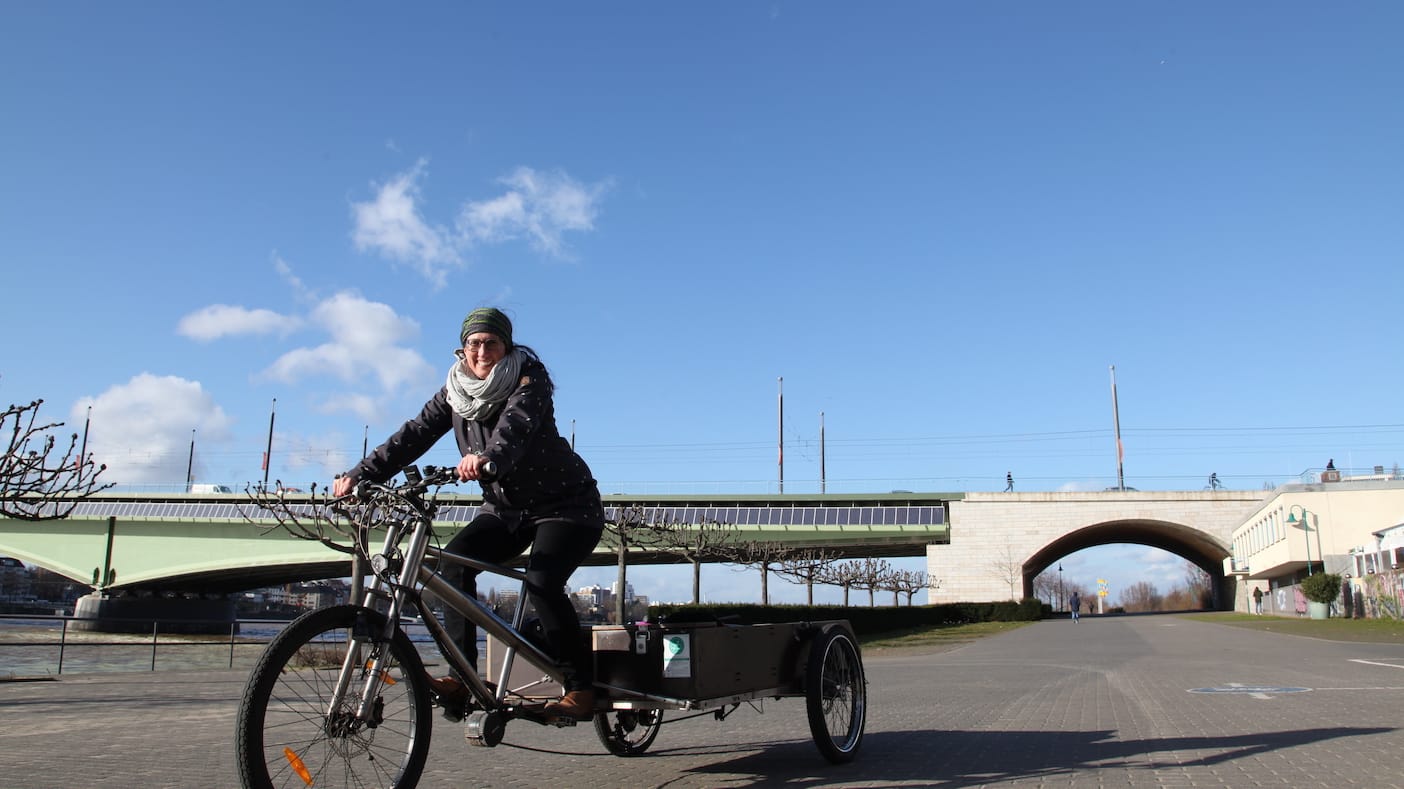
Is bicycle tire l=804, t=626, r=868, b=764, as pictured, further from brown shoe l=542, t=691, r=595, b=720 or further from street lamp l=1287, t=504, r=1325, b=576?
street lamp l=1287, t=504, r=1325, b=576

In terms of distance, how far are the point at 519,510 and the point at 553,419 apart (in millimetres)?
447

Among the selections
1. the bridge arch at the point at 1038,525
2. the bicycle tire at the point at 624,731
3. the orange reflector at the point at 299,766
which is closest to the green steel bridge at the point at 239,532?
the bridge arch at the point at 1038,525

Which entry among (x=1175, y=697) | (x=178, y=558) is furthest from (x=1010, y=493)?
(x=1175, y=697)

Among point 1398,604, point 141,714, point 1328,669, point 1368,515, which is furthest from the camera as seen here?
point 1368,515

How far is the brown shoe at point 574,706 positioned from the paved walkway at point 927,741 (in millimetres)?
195

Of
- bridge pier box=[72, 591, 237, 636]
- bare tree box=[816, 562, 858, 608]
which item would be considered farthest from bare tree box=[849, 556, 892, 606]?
bridge pier box=[72, 591, 237, 636]

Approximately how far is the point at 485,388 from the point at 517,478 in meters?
0.43

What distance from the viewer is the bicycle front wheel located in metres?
3.30

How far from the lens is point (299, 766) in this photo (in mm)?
3449

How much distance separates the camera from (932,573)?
2687 inches

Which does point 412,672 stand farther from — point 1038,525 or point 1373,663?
point 1038,525

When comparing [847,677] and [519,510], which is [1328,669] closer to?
[847,677]

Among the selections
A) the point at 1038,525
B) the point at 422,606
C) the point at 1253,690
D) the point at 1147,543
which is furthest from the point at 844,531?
the point at 422,606

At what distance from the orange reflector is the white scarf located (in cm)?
165
